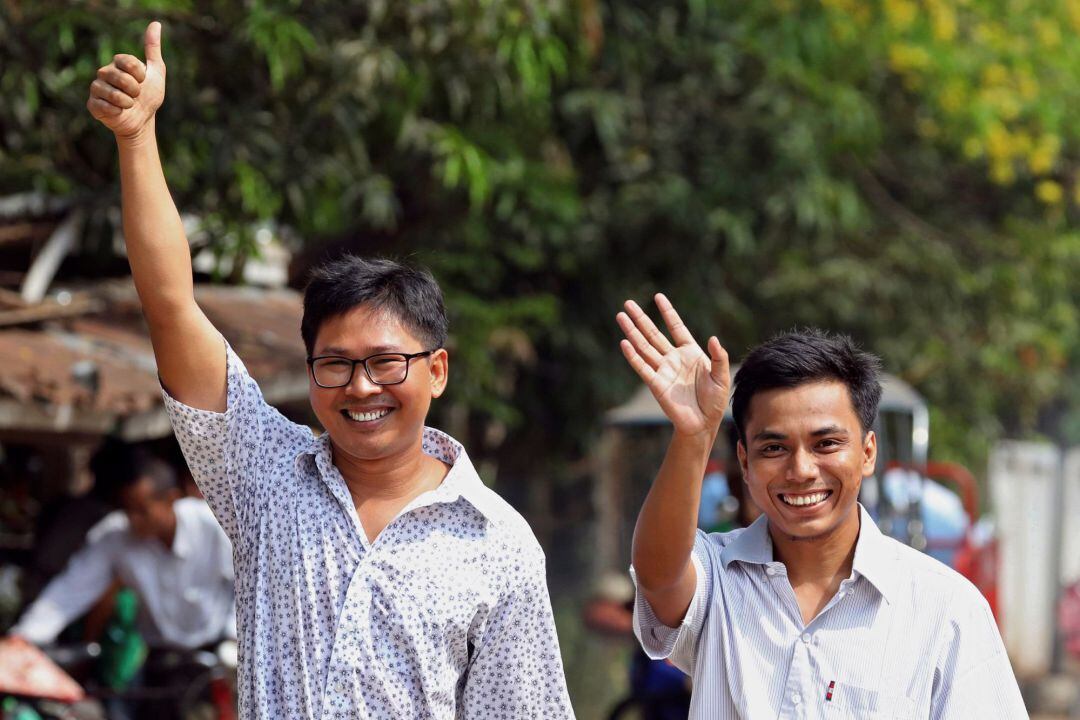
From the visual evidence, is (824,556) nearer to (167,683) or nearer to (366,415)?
(366,415)

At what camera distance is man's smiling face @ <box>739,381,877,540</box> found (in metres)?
2.69

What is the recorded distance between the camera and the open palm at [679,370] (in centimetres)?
258

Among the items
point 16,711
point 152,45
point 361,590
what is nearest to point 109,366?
point 16,711

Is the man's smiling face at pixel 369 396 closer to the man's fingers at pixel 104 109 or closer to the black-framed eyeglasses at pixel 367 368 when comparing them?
the black-framed eyeglasses at pixel 367 368

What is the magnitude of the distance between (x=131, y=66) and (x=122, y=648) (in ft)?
10.7

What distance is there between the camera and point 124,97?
8.25 ft

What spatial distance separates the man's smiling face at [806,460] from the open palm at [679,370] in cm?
15

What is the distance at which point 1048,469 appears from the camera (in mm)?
11312

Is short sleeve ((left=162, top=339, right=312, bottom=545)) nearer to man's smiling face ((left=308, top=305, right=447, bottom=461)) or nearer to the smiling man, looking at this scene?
man's smiling face ((left=308, top=305, right=447, bottom=461))

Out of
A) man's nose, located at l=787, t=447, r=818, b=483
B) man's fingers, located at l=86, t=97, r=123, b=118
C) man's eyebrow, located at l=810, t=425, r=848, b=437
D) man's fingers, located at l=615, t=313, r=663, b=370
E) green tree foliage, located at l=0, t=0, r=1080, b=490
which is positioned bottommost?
man's nose, located at l=787, t=447, r=818, b=483

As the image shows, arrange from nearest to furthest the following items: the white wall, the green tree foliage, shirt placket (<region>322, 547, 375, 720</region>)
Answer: shirt placket (<region>322, 547, 375, 720</region>), the green tree foliage, the white wall

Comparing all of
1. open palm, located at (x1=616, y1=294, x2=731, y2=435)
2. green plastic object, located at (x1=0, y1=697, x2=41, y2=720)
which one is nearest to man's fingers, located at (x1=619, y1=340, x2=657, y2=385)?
open palm, located at (x1=616, y1=294, x2=731, y2=435)

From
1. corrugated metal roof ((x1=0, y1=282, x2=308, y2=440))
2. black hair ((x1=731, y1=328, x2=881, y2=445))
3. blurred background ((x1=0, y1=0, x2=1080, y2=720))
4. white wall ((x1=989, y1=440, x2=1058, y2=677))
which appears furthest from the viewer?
white wall ((x1=989, y1=440, x2=1058, y2=677))

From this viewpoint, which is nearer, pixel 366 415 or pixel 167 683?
pixel 366 415
